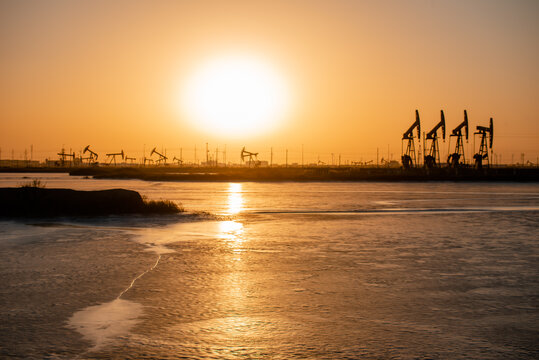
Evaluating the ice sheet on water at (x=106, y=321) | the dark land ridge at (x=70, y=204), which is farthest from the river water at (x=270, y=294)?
the dark land ridge at (x=70, y=204)

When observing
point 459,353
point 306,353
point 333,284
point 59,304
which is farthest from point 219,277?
point 459,353

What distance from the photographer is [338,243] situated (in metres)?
13.2

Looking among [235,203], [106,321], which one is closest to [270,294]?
[106,321]

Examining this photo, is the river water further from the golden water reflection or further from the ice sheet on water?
the golden water reflection

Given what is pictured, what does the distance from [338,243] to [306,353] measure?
8041 mm

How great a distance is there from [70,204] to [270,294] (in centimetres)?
1652

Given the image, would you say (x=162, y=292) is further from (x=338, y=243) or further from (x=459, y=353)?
(x=338, y=243)

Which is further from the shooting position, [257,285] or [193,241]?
[193,241]

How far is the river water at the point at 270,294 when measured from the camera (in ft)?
18.2

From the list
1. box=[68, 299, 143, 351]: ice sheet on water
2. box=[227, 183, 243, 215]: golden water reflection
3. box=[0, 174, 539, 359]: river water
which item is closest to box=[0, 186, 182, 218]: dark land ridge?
box=[227, 183, 243, 215]: golden water reflection

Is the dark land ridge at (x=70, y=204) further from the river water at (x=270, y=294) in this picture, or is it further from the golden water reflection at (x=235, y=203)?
the river water at (x=270, y=294)

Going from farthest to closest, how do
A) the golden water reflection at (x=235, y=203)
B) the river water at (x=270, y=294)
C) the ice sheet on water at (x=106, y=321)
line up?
1. the golden water reflection at (x=235, y=203)
2. the ice sheet on water at (x=106, y=321)
3. the river water at (x=270, y=294)

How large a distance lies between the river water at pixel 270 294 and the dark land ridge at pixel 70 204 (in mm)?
6227

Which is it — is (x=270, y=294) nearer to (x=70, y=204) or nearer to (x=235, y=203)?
(x=70, y=204)
